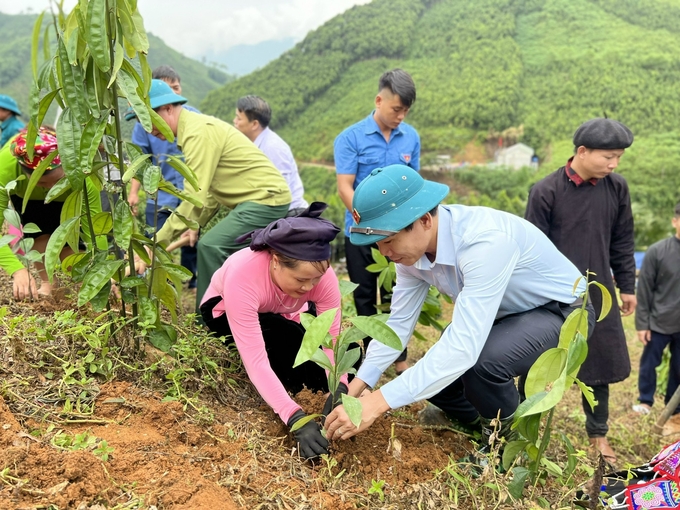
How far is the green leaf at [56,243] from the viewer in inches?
72.9

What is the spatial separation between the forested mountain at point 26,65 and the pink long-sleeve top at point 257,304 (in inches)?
1260

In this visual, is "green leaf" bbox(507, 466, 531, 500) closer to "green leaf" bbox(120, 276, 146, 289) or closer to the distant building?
"green leaf" bbox(120, 276, 146, 289)

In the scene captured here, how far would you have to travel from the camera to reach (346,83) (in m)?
29.5

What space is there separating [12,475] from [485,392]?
4.55 ft

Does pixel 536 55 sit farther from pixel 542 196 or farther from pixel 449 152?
pixel 542 196

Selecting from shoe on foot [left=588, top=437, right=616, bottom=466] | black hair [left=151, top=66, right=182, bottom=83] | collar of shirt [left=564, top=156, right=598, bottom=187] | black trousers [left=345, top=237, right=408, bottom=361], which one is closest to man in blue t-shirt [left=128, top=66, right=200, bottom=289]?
black hair [left=151, top=66, right=182, bottom=83]

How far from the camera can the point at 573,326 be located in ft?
4.95

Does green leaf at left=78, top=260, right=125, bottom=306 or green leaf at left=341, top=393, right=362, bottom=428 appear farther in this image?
green leaf at left=78, top=260, right=125, bottom=306

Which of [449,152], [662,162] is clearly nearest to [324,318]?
[662,162]

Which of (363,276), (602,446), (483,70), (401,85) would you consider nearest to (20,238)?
(363,276)

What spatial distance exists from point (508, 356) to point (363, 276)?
1326mm

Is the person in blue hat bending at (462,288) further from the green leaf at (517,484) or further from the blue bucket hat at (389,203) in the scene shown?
the green leaf at (517,484)

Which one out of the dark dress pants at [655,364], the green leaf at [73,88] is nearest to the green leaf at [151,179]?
the green leaf at [73,88]

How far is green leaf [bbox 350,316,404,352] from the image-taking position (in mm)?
1587
